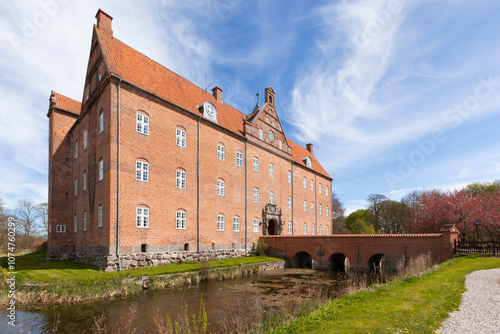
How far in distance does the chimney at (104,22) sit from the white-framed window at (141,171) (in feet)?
31.4

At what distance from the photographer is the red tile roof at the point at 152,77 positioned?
18.1m

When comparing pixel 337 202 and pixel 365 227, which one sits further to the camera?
pixel 337 202

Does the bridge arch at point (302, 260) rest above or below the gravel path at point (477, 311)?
below

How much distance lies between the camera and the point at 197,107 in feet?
73.5

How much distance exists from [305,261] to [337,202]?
35.7 m

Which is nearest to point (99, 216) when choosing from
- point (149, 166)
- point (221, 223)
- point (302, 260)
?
point (149, 166)

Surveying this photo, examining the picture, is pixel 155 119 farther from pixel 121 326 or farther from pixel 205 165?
pixel 121 326

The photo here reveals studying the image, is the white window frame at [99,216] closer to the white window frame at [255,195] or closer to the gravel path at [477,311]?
the white window frame at [255,195]

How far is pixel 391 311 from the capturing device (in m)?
6.89

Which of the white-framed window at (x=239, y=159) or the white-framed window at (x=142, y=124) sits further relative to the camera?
the white-framed window at (x=239, y=159)

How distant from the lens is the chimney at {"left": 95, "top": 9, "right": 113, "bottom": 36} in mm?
19219

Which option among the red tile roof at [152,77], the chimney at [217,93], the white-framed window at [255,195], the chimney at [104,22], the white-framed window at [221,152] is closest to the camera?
the red tile roof at [152,77]

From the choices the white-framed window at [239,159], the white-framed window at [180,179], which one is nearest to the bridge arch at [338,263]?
the white-framed window at [239,159]

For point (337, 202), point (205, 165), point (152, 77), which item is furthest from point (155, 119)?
point (337, 202)
